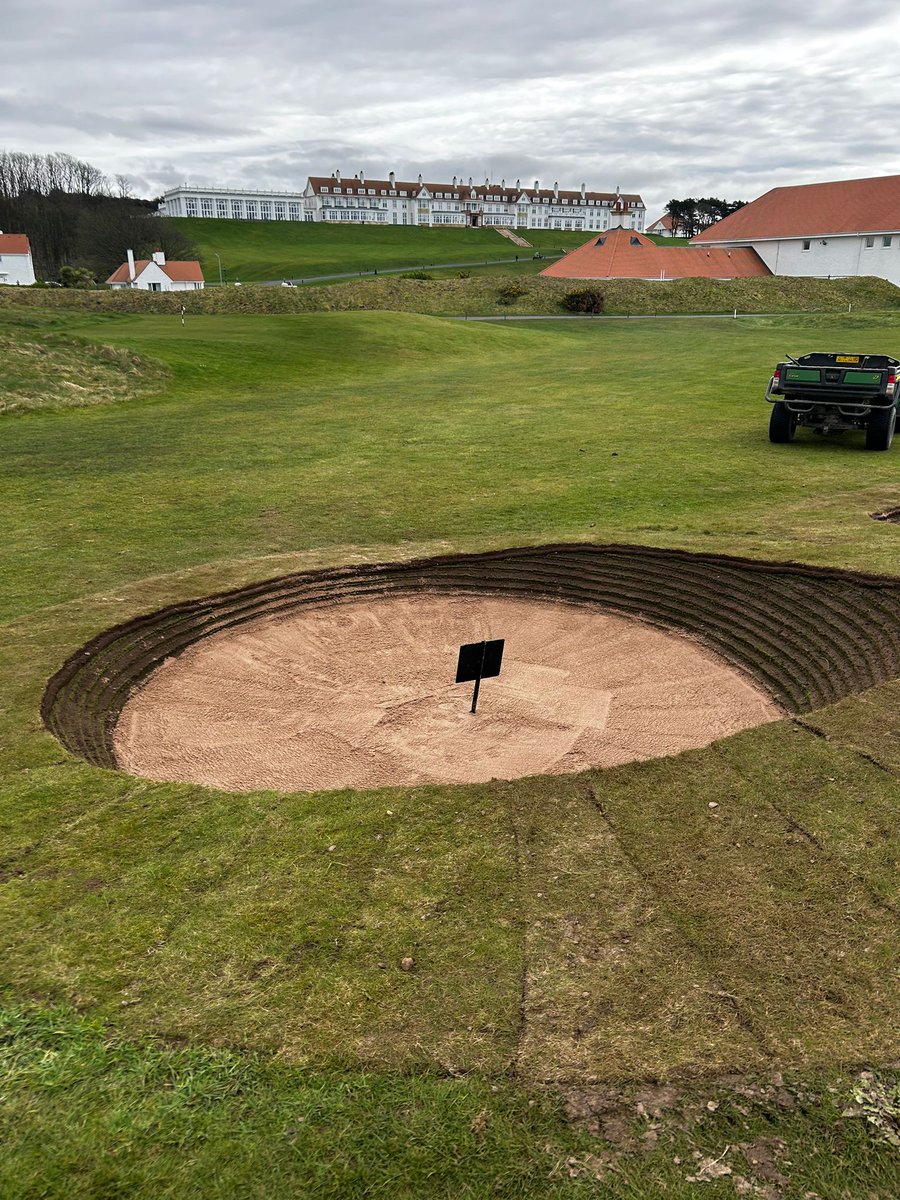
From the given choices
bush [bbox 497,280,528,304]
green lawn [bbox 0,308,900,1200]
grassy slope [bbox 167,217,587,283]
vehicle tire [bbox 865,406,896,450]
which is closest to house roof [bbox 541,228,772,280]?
bush [bbox 497,280,528,304]

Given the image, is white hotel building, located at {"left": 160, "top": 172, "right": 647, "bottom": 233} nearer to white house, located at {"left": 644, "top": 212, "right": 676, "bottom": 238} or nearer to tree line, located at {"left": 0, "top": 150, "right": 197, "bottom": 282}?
white house, located at {"left": 644, "top": 212, "right": 676, "bottom": 238}

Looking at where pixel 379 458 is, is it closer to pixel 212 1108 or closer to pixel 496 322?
pixel 212 1108

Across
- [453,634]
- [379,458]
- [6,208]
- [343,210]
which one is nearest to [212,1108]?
[453,634]

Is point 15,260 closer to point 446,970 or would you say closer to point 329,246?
point 329,246

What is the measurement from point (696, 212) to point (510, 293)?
119m

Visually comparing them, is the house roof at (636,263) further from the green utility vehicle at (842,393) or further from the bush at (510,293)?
the green utility vehicle at (842,393)

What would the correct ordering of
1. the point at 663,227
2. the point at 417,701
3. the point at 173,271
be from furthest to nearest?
the point at 663,227 → the point at 173,271 → the point at 417,701

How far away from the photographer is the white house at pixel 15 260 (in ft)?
300

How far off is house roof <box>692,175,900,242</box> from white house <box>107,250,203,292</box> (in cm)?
5672

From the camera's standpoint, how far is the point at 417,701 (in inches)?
402

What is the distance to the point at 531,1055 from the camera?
4484mm

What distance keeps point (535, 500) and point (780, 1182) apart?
13.6 metres

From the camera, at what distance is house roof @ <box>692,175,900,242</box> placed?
8169cm

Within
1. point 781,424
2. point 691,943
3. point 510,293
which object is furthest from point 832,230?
point 691,943
